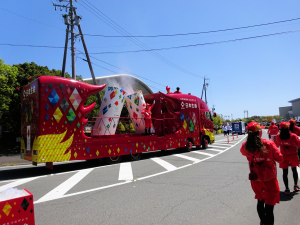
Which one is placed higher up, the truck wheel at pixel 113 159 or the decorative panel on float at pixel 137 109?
the decorative panel on float at pixel 137 109

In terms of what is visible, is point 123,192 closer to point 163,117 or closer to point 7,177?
point 7,177

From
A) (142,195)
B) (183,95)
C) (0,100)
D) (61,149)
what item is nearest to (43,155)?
(61,149)

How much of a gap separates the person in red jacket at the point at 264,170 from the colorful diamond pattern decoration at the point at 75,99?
22.9ft

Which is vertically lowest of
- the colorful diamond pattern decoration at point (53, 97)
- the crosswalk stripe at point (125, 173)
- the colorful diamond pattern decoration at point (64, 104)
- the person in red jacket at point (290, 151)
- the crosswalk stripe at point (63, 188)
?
the crosswalk stripe at point (125, 173)

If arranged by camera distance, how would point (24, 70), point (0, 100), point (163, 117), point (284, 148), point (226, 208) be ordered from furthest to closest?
1. point (24, 70)
2. point (0, 100)
3. point (163, 117)
4. point (284, 148)
5. point (226, 208)

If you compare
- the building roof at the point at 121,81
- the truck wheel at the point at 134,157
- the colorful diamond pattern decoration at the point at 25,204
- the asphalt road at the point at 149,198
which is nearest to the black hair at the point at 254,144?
the asphalt road at the point at 149,198

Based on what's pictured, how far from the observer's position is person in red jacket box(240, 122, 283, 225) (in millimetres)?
3260

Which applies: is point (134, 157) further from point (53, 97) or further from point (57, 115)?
point (53, 97)

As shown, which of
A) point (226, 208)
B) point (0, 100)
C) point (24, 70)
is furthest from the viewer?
point (24, 70)

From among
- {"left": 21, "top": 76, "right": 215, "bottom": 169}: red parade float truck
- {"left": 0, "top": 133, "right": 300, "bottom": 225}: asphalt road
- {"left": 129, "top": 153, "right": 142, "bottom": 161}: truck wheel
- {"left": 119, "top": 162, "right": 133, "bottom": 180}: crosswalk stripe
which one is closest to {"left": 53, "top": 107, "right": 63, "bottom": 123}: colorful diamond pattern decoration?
{"left": 21, "top": 76, "right": 215, "bottom": 169}: red parade float truck

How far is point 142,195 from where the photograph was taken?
5602 millimetres

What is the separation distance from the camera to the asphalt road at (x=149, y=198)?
13.8 ft

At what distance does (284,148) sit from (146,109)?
8048 millimetres

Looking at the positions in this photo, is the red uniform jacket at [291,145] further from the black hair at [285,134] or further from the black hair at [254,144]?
the black hair at [254,144]
